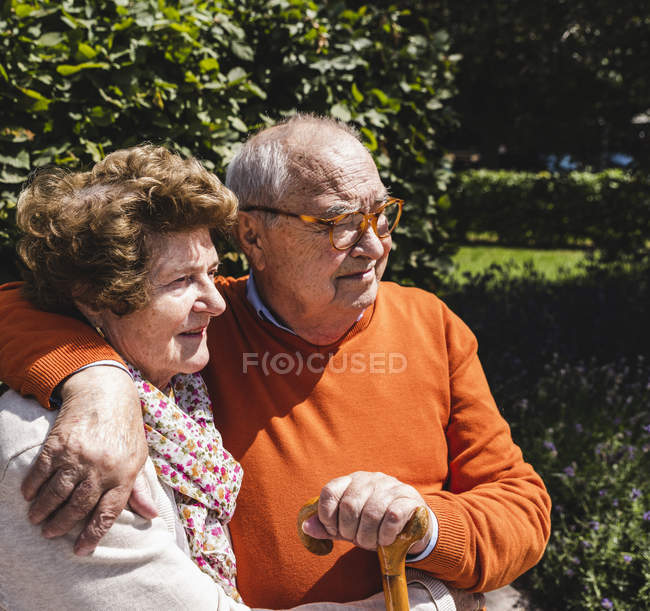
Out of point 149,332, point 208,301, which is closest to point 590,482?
point 208,301

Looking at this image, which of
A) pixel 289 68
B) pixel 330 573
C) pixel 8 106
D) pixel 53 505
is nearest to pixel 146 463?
pixel 53 505

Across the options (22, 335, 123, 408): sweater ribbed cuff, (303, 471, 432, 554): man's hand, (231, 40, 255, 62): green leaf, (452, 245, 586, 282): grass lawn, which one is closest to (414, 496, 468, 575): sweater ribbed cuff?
(303, 471, 432, 554): man's hand

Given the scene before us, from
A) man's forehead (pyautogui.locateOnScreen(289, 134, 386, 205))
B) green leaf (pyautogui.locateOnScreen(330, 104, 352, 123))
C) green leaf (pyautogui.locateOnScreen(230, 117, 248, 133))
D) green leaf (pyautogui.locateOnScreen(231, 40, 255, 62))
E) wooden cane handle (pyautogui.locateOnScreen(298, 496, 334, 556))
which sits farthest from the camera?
green leaf (pyautogui.locateOnScreen(330, 104, 352, 123))

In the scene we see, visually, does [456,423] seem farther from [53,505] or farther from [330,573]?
[53,505]

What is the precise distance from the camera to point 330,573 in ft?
6.02

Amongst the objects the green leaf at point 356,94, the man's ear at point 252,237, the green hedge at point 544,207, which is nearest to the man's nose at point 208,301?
the man's ear at point 252,237

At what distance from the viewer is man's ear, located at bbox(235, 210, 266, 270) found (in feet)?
7.05

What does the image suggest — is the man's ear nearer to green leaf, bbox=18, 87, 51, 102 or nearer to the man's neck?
the man's neck

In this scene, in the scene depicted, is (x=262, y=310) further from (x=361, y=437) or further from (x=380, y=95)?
(x=380, y=95)

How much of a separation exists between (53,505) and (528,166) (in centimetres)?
2662

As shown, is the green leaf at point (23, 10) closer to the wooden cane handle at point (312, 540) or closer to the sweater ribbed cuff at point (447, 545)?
the wooden cane handle at point (312, 540)

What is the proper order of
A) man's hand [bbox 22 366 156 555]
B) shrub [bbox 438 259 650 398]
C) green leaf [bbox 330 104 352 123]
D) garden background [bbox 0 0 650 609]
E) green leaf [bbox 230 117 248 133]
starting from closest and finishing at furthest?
man's hand [bbox 22 366 156 555] < garden background [bbox 0 0 650 609] < green leaf [bbox 230 117 248 133] < green leaf [bbox 330 104 352 123] < shrub [bbox 438 259 650 398]

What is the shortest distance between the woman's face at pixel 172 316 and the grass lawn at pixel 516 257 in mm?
8775

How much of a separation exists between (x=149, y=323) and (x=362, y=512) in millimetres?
718
